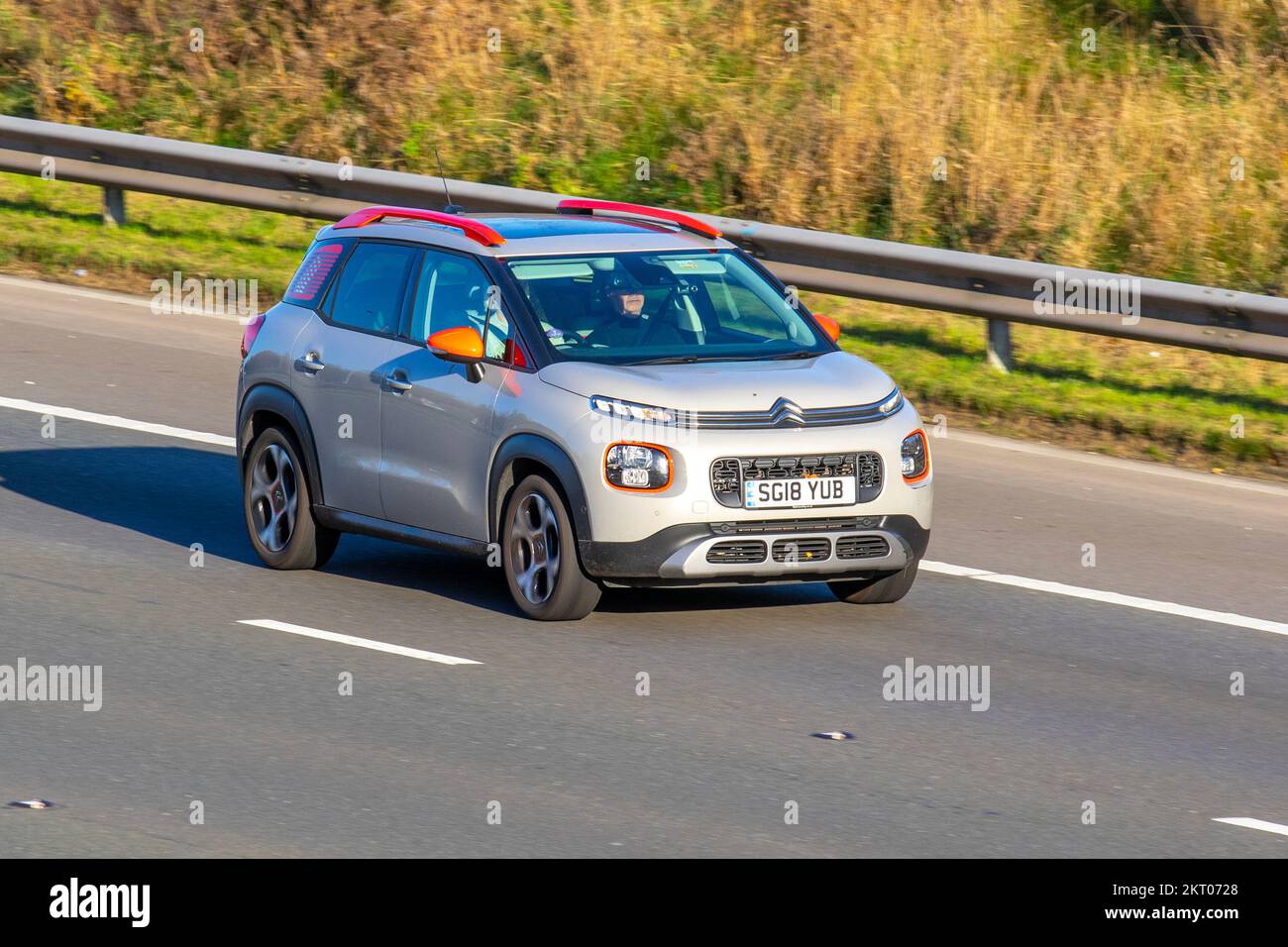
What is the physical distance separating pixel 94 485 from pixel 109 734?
177 inches

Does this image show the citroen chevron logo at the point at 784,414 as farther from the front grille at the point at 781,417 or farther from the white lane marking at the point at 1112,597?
the white lane marking at the point at 1112,597

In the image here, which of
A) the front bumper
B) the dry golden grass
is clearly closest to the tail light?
the front bumper

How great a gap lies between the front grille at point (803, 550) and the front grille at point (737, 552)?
8cm

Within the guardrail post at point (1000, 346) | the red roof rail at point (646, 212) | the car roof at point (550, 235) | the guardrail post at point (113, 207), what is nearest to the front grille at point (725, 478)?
the car roof at point (550, 235)

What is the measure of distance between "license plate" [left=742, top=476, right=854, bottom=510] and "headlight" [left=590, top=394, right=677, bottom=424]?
436 millimetres

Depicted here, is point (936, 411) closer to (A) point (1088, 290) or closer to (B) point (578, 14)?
(A) point (1088, 290)

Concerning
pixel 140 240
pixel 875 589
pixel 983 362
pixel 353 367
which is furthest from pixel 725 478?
pixel 140 240

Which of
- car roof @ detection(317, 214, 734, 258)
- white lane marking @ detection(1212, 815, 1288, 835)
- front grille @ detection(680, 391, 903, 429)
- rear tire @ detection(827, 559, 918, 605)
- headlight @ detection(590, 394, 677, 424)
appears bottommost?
rear tire @ detection(827, 559, 918, 605)

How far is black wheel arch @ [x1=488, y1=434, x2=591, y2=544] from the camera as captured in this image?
902 centimetres

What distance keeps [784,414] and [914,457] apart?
0.72 metres

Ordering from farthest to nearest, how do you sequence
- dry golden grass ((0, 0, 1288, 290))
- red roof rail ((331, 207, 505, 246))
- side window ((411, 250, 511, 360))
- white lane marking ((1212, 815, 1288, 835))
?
dry golden grass ((0, 0, 1288, 290)) < red roof rail ((331, 207, 505, 246)) < side window ((411, 250, 511, 360)) < white lane marking ((1212, 815, 1288, 835))

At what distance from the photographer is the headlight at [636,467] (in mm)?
8930

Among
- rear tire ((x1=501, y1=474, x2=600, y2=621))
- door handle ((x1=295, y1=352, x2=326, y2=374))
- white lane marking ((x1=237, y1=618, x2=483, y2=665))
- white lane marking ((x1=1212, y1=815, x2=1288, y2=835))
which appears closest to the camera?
white lane marking ((x1=1212, y1=815, x2=1288, y2=835))

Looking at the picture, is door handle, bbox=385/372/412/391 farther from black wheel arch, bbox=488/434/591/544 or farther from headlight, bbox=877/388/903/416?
headlight, bbox=877/388/903/416
